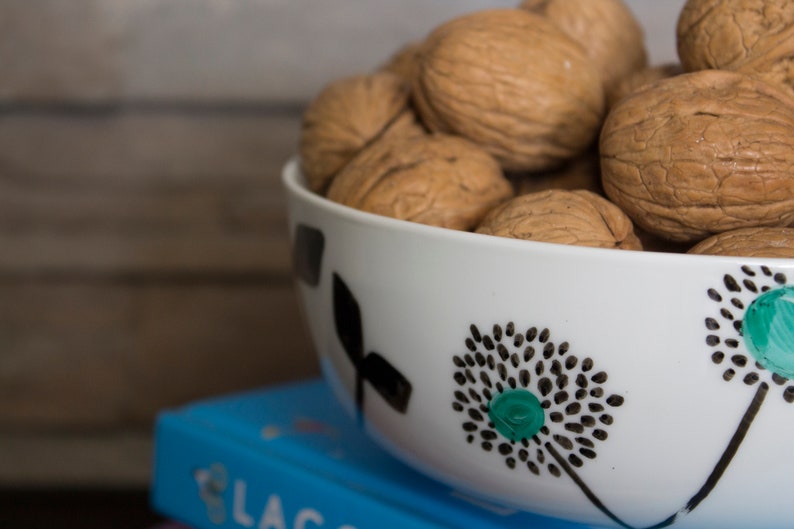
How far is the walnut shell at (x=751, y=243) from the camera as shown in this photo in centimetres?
38

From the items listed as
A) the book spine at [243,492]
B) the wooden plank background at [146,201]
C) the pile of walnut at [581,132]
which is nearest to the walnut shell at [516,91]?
the pile of walnut at [581,132]

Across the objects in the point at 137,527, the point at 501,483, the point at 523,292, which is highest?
the point at 523,292

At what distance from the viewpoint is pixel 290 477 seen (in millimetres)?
505

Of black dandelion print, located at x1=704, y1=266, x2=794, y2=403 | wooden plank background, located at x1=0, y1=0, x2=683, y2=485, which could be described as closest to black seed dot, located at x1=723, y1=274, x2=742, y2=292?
black dandelion print, located at x1=704, y1=266, x2=794, y2=403

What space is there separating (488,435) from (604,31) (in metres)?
0.32

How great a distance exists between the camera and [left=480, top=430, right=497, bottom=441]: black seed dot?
0.41m

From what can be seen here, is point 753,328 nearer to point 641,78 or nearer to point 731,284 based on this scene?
point 731,284

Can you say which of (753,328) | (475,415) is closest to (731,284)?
(753,328)

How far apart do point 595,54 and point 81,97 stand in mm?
665

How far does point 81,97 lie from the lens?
3.37 ft

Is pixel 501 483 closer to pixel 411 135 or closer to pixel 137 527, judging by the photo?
pixel 411 135

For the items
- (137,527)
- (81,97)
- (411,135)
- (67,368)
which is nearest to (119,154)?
(81,97)

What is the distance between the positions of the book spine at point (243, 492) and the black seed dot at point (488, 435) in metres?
0.07

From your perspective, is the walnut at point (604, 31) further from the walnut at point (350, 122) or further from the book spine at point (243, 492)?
the book spine at point (243, 492)
